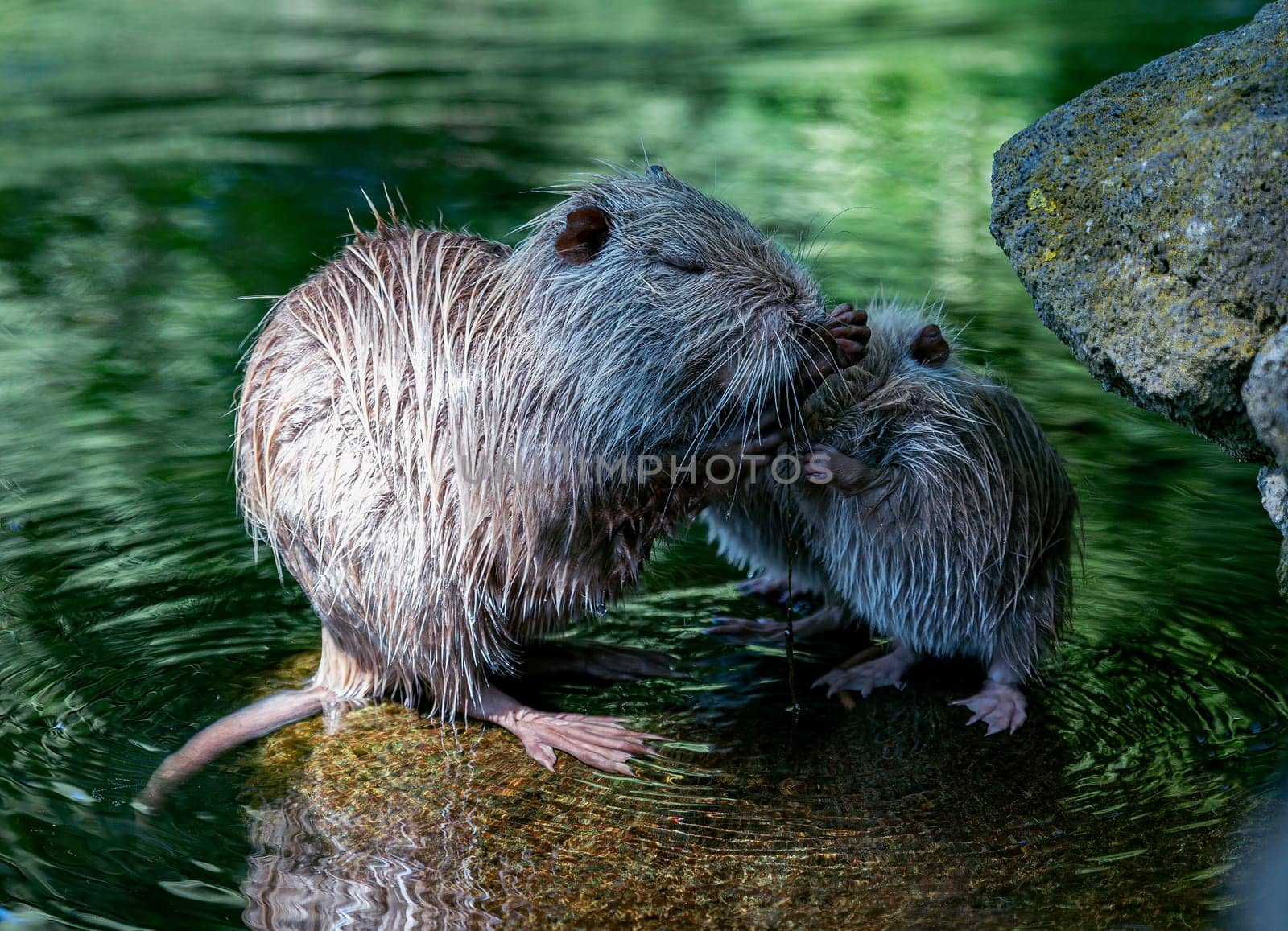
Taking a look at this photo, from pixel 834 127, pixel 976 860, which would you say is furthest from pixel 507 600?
pixel 834 127

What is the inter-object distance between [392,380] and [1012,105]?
669 centimetres

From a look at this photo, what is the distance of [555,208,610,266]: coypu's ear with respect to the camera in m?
3.13

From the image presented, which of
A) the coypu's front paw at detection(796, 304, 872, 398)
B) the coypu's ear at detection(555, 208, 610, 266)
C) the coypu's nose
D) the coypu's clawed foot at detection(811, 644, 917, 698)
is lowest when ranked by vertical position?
the coypu's clawed foot at detection(811, 644, 917, 698)

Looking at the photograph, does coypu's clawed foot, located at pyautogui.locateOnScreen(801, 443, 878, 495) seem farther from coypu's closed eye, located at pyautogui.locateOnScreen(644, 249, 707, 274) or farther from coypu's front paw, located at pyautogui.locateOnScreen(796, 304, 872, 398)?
coypu's closed eye, located at pyautogui.locateOnScreen(644, 249, 707, 274)

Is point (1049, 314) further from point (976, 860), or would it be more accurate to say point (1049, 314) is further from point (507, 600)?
point (507, 600)

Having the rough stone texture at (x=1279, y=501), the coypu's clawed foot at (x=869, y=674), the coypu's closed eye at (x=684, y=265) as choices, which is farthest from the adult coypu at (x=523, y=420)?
the rough stone texture at (x=1279, y=501)

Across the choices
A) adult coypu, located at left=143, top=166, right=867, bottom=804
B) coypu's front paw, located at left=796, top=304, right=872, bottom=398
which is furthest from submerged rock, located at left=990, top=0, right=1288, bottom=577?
adult coypu, located at left=143, top=166, right=867, bottom=804

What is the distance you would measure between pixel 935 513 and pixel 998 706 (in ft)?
1.60

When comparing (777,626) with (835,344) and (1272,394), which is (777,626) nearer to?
(835,344)

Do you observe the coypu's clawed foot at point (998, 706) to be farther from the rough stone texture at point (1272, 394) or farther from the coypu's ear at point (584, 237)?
the coypu's ear at point (584, 237)

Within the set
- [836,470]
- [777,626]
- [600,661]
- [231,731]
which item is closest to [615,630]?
[600,661]

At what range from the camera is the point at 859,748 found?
3.21m

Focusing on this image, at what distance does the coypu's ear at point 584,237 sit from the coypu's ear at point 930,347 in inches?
34.9

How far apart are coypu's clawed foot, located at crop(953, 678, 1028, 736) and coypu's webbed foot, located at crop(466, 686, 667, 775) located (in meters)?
0.77
